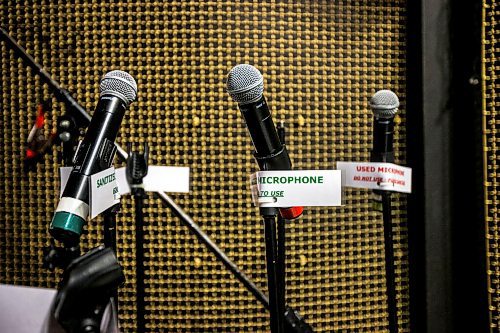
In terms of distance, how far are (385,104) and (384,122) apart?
0.17 ft

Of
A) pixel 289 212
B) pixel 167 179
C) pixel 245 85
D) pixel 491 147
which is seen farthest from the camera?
pixel 491 147

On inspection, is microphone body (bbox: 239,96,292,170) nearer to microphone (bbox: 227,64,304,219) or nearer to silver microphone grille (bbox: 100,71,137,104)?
microphone (bbox: 227,64,304,219)

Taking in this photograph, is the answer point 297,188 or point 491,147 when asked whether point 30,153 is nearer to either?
point 297,188

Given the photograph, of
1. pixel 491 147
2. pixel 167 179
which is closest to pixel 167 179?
pixel 167 179

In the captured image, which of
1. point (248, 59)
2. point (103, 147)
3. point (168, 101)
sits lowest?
point (103, 147)

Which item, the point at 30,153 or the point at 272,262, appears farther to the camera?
the point at 30,153

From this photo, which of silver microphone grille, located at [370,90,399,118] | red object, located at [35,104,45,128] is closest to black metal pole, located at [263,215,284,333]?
silver microphone grille, located at [370,90,399,118]

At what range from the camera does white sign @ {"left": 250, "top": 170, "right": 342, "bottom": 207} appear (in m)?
0.82

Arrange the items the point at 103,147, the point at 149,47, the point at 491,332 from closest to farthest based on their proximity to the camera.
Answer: the point at 103,147 → the point at 491,332 → the point at 149,47

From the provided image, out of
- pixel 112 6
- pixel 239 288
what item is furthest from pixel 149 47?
pixel 239 288

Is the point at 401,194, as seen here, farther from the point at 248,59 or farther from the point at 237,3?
the point at 237,3

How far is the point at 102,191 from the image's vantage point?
816 millimetres

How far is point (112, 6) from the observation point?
163cm

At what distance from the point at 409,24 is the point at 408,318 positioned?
132 cm
